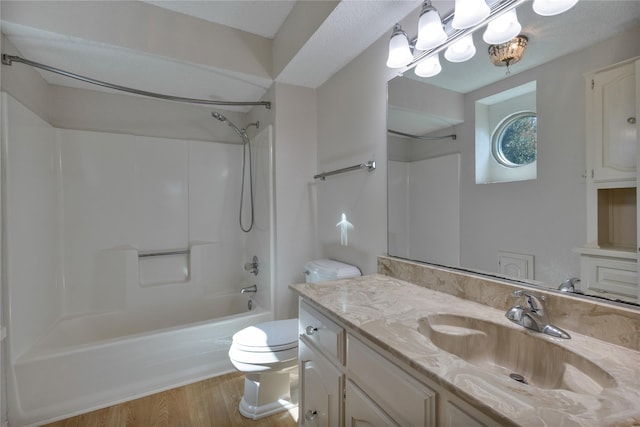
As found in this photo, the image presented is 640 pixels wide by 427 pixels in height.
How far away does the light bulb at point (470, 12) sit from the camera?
1.02 metres

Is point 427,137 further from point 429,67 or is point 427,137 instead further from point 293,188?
point 293,188

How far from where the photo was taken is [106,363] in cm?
172

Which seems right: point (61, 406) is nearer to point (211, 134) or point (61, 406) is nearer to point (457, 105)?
point (211, 134)

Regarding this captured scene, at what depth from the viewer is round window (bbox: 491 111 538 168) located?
0.97 meters

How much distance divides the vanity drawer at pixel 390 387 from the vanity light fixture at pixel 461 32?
112 centimetres

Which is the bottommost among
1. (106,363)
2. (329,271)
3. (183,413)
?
(183,413)

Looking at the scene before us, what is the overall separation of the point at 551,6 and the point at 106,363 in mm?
2687

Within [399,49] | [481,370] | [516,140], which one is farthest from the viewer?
[399,49]

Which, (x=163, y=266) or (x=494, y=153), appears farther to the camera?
(x=163, y=266)

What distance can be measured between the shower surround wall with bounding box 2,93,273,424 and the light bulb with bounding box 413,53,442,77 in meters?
1.25

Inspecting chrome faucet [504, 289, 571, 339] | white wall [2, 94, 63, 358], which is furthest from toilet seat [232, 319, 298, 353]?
white wall [2, 94, 63, 358]

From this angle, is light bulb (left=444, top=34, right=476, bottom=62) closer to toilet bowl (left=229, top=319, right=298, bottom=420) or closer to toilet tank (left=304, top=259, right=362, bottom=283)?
toilet tank (left=304, top=259, right=362, bottom=283)

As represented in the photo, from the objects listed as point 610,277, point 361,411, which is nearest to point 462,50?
point 610,277

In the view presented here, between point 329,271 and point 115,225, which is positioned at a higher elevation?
point 115,225
